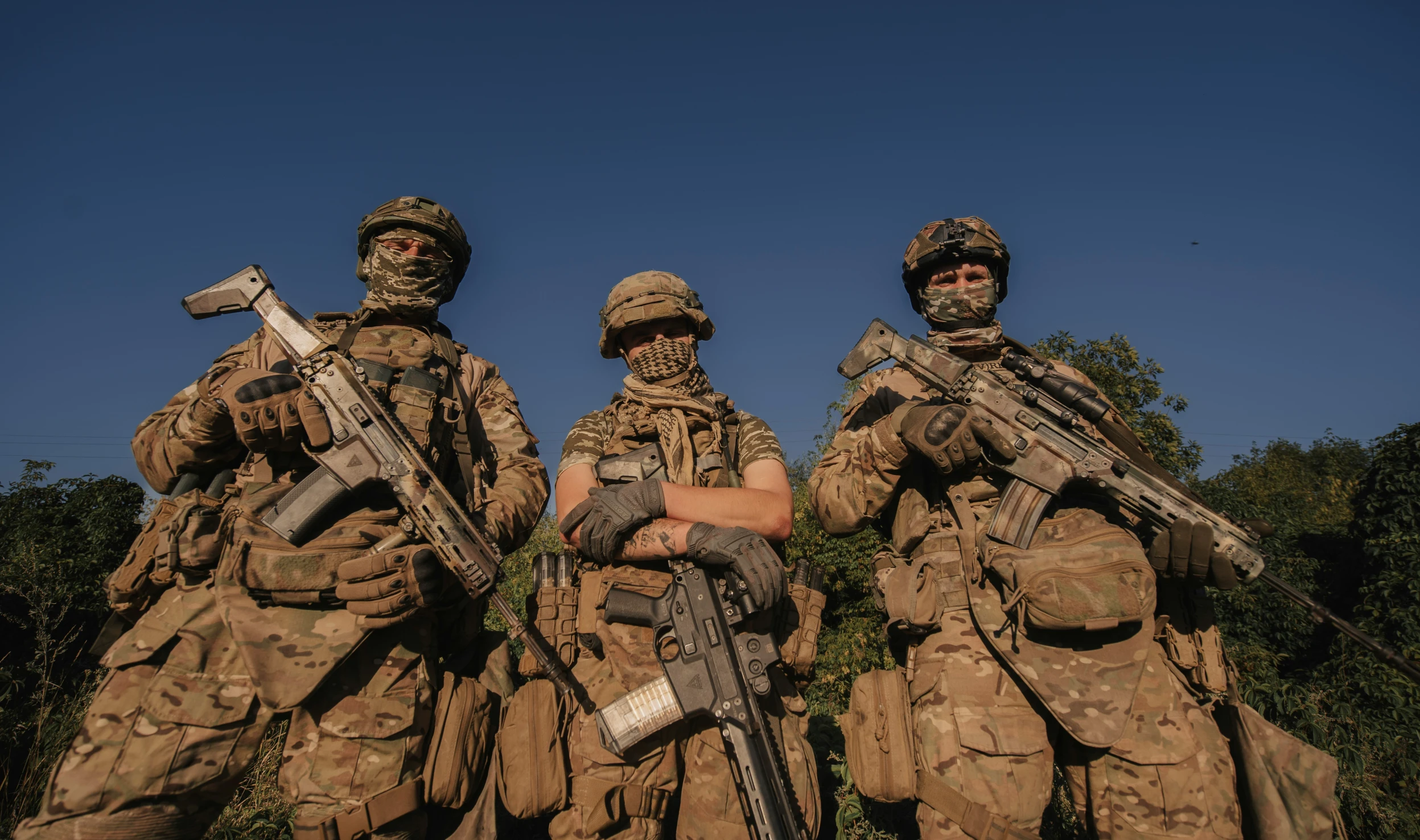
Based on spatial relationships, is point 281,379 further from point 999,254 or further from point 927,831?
point 999,254

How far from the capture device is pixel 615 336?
4.84 m

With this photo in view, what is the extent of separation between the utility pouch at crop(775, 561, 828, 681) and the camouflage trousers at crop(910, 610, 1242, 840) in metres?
0.66

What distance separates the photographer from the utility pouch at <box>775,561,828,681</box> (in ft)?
13.6

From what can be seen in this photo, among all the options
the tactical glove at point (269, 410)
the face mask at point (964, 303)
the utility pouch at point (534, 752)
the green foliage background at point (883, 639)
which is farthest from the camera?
the green foliage background at point (883, 639)

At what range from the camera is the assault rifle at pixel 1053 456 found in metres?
3.71

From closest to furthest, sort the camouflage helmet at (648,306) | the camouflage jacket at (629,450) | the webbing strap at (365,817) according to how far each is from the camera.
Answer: the webbing strap at (365,817) → the camouflage jacket at (629,450) → the camouflage helmet at (648,306)

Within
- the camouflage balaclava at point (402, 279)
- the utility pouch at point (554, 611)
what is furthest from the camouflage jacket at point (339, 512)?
the utility pouch at point (554, 611)

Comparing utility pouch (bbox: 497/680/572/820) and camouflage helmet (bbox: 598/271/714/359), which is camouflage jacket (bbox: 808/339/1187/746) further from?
utility pouch (bbox: 497/680/572/820)

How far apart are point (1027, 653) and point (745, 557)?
151cm

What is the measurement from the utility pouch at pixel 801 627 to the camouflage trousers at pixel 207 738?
1.96 metres

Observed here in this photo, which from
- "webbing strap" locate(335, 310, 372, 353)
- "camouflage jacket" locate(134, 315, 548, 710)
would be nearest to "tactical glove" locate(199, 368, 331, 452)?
"camouflage jacket" locate(134, 315, 548, 710)

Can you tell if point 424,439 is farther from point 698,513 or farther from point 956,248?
point 956,248

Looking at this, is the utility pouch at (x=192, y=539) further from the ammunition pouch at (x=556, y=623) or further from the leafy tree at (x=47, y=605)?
the leafy tree at (x=47, y=605)

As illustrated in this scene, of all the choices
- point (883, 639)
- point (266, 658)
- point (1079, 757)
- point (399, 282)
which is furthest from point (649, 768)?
point (883, 639)
